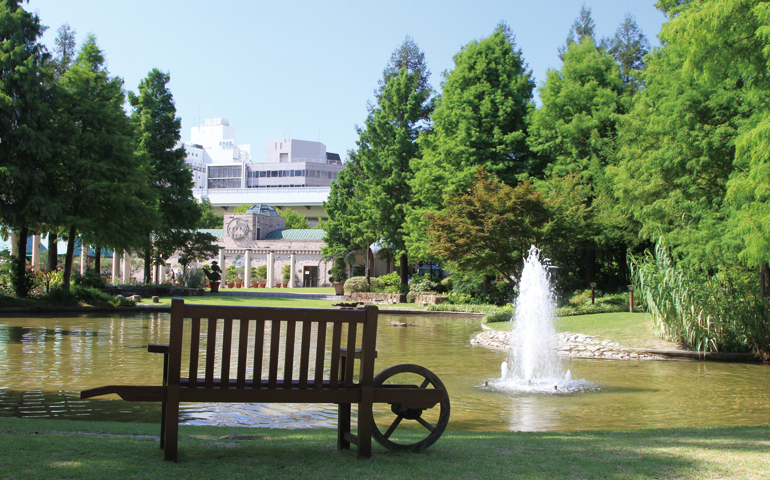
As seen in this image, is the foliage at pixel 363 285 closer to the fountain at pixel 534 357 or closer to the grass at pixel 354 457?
the fountain at pixel 534 357

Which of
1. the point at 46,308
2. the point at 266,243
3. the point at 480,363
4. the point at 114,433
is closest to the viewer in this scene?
the point at 114,433

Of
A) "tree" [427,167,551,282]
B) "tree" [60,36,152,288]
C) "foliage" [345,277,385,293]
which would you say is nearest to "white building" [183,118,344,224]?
"foliage" [345,277,385,293]

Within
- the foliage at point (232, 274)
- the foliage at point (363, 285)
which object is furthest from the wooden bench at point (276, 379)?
the foliage at point (232, 274)

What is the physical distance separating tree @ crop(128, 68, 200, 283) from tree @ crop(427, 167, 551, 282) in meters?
17.7

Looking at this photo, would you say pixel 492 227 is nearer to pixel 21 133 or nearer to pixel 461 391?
pixel 461 391

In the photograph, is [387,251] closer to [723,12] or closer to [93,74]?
[93,74]

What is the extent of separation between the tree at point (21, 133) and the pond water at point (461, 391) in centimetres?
850

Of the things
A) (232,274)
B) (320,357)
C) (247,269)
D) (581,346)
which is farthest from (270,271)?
(320,357)

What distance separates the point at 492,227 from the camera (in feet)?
73.9

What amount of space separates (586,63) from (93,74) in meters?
21.6

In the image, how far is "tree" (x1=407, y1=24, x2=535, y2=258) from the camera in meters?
29.5

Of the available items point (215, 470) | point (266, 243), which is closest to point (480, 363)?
point (215, 470)

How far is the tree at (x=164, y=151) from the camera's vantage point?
35.4 metres

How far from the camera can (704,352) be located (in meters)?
13.0
